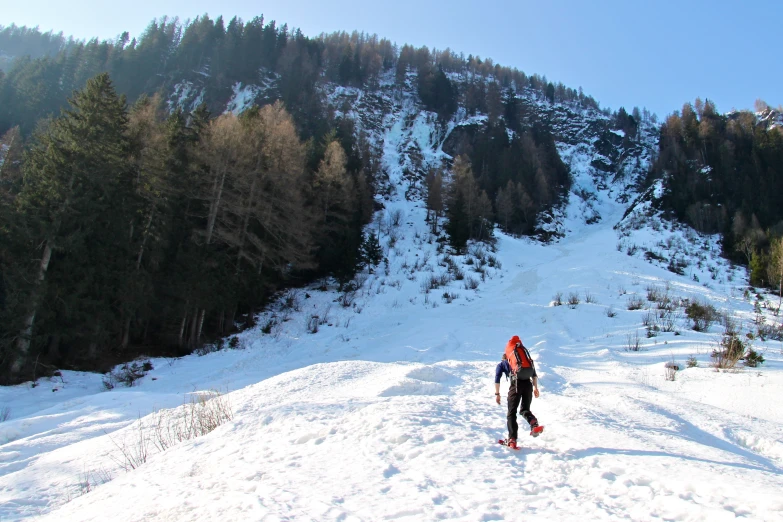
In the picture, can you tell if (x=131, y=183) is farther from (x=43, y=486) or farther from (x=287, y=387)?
(x=43, y=486)

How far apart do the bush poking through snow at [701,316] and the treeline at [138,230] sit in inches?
653

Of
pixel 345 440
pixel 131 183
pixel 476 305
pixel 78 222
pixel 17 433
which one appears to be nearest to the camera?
pixel 345 440

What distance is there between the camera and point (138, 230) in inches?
675

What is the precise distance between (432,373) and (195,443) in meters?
5.21

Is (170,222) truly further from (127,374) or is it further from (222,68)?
(222,68)

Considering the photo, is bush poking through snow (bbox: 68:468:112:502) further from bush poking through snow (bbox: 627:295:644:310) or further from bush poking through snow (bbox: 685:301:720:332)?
bush poking through snow (bbox: 627:295:644:310)

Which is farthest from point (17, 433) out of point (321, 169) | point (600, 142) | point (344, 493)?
point (600, 142)

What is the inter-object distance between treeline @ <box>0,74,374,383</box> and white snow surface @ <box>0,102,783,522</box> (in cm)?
239

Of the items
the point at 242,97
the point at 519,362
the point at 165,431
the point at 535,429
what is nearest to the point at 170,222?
the point at 165,431

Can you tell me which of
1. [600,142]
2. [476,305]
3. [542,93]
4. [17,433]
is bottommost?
[17,433]

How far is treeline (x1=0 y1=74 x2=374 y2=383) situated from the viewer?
13.2m

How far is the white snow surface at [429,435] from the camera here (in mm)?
3246

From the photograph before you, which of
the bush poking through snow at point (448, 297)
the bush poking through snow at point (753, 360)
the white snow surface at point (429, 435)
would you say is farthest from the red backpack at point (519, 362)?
the bush poking through snow at point (448, 297)

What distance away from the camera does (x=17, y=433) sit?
7602 mm
